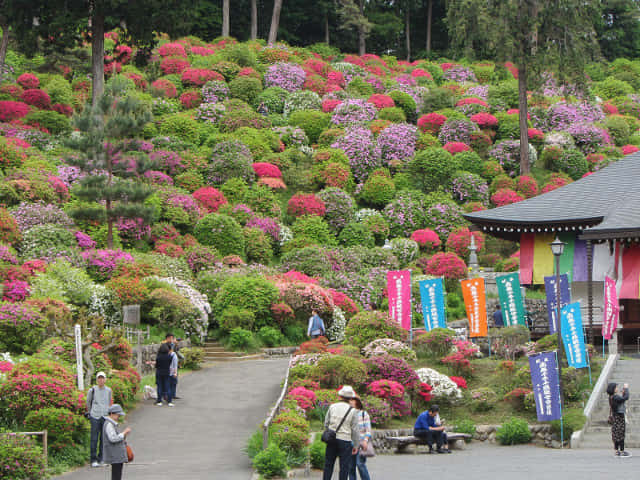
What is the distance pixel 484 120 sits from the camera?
47938 mm

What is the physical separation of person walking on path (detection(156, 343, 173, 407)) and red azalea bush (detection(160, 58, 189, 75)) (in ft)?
118

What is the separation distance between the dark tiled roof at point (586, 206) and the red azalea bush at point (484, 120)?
16.8 m

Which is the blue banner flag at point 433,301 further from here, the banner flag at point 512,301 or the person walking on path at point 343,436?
the person walking on path at point 343,436

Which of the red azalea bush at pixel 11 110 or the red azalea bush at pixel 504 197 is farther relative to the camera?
the red azalea bush at pixel 11 110

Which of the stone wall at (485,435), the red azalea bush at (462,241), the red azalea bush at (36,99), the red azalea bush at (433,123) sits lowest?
the stone wall at (485,435)

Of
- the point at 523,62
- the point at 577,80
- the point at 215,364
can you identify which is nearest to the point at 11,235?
the point at 215,364

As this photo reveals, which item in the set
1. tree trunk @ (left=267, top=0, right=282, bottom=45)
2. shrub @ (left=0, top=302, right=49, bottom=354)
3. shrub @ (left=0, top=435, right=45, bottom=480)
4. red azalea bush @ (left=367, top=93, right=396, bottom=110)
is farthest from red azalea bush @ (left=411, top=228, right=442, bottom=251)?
tree trunk @ (left=267, top=0, right=282, bottom=45)

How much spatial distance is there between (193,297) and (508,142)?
23.7 m

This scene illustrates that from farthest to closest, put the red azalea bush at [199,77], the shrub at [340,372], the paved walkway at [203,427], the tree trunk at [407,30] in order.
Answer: the tree trunk at [407,30], the red azalea bush at [199,77], the shrub at [340,372], the paved walkway at [203,427]

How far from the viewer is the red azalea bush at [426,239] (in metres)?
37.5

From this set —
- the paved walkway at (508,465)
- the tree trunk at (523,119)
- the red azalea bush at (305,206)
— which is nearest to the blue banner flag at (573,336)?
the paved walkway at (508,465)

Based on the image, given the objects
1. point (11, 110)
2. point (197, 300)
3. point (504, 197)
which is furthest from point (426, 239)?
point (11, 110)

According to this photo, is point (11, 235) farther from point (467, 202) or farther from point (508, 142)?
point (508, 142)

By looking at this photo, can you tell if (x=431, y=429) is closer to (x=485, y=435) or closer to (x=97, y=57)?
(x=485, y=435)
